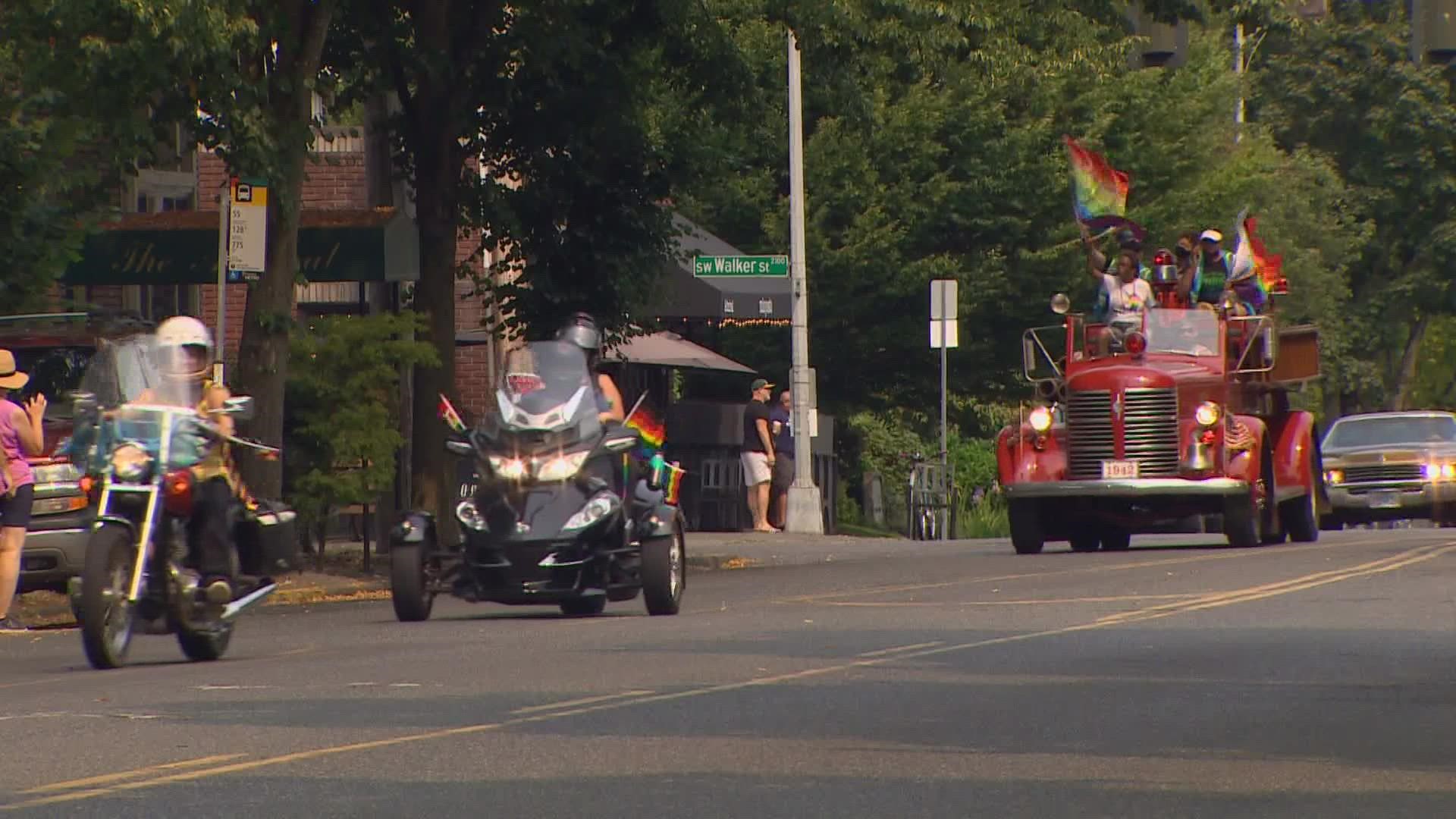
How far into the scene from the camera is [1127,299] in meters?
27.4

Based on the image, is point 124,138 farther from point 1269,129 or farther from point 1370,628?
point 1269,129

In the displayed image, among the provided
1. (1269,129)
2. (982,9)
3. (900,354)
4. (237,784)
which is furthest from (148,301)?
(1269,129)

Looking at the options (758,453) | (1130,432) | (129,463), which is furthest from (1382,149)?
(129,463)

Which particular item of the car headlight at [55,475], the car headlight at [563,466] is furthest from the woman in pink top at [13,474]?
the car headlight at [563,466]

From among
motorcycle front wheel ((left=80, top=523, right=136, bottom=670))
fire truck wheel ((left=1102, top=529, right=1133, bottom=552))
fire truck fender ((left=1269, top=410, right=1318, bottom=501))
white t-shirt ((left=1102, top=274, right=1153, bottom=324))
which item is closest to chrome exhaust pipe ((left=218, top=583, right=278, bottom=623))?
motorcycle front wheel ((left=80, top=523, right=136, bottom=670))

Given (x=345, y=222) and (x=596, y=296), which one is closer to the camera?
(x=345, y=222)

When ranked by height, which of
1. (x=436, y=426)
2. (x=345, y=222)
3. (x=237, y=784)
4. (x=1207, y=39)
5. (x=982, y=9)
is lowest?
(x=237, y=784)

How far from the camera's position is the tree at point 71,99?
20.0m

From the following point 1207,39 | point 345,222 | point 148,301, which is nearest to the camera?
point 345,222

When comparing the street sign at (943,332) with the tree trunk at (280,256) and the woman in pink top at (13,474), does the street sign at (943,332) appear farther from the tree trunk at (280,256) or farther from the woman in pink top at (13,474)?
the woman in pink top at (13,474)

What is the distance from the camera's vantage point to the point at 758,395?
123 ft

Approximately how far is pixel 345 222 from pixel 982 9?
6.17m

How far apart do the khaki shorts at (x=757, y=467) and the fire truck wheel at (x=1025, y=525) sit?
955 cm

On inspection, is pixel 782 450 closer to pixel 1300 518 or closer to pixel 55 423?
pixel 1300 518
